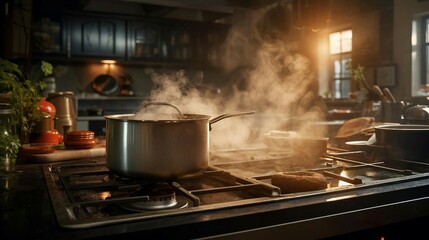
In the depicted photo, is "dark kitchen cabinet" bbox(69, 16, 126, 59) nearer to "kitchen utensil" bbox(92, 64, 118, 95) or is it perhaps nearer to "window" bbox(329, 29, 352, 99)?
"kitchen utensil" bbox(92, 64, 118, 95)

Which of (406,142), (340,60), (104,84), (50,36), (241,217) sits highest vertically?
(50,36)

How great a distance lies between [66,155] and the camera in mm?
1541

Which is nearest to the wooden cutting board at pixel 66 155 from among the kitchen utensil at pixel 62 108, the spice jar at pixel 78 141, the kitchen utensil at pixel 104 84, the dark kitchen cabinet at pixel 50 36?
the spice jar at pixel 78 141

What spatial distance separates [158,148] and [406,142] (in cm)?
97

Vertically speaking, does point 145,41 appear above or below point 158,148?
above

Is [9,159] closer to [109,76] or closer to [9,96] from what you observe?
[9,96]

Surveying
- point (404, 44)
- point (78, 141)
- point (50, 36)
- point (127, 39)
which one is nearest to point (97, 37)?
point (127, 39)

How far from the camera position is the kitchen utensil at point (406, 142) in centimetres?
139

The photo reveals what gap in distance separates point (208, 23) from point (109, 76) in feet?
6.77

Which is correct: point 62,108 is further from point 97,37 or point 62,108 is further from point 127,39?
point 127,39

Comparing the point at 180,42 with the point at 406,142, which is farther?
the point at 180,42

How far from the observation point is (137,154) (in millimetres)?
975

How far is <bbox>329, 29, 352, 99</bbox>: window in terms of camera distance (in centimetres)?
718

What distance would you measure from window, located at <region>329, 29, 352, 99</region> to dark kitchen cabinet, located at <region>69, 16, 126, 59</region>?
157 inches
